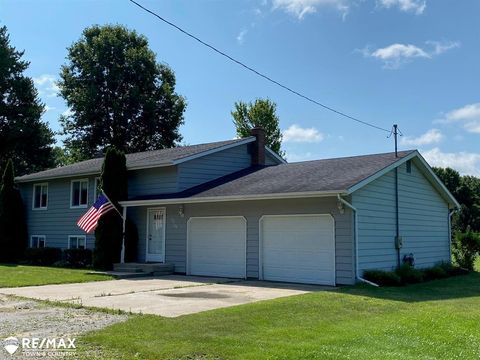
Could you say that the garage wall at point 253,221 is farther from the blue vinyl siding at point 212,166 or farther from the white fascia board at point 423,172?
the blue vinyl siding at point 212,166

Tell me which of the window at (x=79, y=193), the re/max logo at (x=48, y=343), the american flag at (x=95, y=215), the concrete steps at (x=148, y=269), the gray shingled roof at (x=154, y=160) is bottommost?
the re/max logo at (x=48, y=343)

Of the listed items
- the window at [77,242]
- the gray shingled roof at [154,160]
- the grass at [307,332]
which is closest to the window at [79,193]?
the gray shingled roof at [154,160]

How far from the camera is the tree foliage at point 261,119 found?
1674 inches

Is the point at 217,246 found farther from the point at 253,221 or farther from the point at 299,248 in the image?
the point at 299,248

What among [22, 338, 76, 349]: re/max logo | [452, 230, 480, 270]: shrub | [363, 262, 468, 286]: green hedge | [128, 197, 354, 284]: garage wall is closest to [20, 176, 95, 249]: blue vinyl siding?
[128, 197, 354, 284]: garage wall

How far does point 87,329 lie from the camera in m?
7.68

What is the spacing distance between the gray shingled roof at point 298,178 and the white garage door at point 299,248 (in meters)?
0.94

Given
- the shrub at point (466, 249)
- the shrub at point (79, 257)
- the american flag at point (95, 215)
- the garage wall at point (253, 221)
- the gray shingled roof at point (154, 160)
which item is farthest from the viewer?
the shrub at point (79, 257)

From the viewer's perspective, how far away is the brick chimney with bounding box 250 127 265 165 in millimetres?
22344

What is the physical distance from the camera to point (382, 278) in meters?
13.8

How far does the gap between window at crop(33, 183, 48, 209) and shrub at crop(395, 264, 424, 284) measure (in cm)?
1776

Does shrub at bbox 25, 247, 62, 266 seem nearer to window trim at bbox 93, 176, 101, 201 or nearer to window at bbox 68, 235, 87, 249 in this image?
window at bbox 68, 235, 87, 249

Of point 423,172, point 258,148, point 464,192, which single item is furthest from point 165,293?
point 464,192

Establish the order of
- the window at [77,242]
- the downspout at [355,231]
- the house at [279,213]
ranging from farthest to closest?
the window at [77,242], the house at [279,213], the downspout at [355,231]
